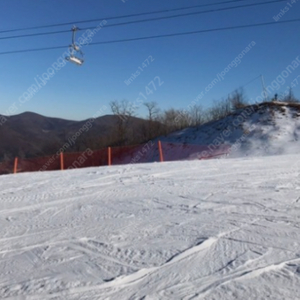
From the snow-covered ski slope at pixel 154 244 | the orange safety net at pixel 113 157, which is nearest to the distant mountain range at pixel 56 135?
the orange safety net at pixel 113 157

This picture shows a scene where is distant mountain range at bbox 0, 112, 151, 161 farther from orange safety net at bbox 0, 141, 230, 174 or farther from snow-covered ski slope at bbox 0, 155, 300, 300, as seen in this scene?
snow-covered ski slope at bbox 0, 155, 300, 300

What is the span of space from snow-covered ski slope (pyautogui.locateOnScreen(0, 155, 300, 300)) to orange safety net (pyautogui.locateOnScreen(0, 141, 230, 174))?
456 inches

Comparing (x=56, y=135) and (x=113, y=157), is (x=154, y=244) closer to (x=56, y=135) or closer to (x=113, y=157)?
(x=113, y=157)

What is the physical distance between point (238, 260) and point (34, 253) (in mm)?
2356

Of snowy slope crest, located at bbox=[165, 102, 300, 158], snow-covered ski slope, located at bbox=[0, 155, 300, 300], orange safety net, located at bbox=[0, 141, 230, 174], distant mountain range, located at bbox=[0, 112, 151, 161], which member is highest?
distant mountain range, located at bbox=[0, 112, 151, 161]

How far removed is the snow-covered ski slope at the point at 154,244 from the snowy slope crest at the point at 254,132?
665 inches

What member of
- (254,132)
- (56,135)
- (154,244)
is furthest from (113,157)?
(56,135)

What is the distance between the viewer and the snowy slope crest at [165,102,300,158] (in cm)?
2447

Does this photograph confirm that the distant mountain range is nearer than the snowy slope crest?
No

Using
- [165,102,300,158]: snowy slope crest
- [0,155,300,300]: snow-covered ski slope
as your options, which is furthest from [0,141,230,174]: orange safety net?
[0,155,300,300]: snow-covered ski slope

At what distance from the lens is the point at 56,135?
7862 cm

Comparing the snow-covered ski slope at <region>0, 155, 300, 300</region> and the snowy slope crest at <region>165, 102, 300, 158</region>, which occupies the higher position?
the snowy slope crest at <region>165, 102, 300, 158</region>

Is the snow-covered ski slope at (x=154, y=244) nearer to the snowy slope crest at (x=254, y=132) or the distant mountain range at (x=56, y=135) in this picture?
the snowy slope crest at (x=254, y=132)

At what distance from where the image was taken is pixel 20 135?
74.4 m
